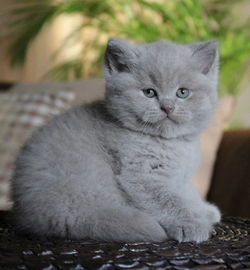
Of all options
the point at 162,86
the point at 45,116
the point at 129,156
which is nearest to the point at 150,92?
the point at 162,86

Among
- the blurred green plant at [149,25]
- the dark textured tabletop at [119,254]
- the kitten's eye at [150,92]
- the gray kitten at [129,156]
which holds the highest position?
the blurred green plant at [149,25]

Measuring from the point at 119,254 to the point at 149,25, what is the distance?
1.37 metres

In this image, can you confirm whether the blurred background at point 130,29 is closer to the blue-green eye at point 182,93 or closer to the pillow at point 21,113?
the pillow at point 21,113

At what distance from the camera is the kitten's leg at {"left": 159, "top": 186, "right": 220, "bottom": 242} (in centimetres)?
84

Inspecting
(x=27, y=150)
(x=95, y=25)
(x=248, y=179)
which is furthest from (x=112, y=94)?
(x=95, y=25)

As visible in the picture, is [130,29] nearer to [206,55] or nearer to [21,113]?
[21,113]

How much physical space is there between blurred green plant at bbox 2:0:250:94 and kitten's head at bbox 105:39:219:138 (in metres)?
0.83

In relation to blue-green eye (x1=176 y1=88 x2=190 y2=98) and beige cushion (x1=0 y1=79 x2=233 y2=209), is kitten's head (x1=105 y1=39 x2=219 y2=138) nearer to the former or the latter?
blue-green eye (x1=176 y1=88 x2=190 y2=98)

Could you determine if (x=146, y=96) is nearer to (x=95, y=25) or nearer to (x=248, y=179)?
(x=248, y=179)

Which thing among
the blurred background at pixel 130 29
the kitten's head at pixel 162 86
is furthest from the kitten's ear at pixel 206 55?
the blurred background at pixel 130 29

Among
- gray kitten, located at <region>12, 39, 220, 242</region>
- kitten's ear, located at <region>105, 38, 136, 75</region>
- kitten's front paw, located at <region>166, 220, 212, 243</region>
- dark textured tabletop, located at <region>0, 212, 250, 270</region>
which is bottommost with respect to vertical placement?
dark textured tabletop, located at <region>0, 212, 250, 270</region>

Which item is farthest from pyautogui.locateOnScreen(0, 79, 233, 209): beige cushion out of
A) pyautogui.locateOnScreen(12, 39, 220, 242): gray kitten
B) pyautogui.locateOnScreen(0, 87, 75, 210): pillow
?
pyautogui.locateOnScreen(12, 39, 220, 242): gray kitten

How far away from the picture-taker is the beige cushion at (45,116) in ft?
5.15

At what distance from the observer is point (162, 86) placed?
35.7 inches
